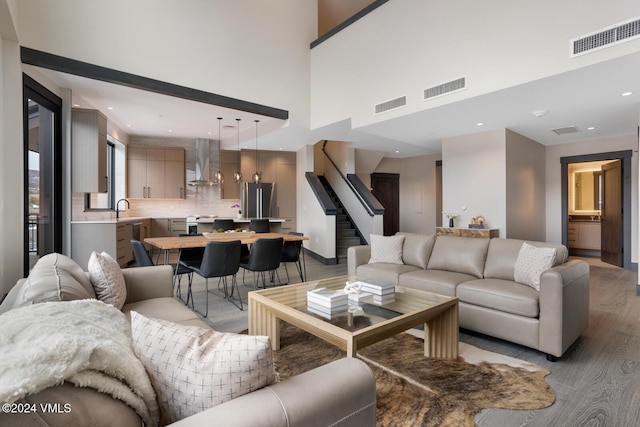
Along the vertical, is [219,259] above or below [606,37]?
below

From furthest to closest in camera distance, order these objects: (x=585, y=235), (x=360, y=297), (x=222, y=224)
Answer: (x=585, y=235) < (x=222, y=224) < (x=360, y=297)

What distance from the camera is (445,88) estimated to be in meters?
4.44

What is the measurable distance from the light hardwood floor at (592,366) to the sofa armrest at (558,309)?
0.51 ft

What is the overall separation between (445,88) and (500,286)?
2.71 meters

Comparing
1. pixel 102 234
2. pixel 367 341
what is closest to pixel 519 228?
pixel 367 341

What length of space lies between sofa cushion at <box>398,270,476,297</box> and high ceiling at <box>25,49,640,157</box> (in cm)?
226

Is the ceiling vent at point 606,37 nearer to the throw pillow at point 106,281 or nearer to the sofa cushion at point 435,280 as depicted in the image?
the sofa cushion at point 435,280

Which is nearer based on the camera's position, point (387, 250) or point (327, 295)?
point (327, 295)

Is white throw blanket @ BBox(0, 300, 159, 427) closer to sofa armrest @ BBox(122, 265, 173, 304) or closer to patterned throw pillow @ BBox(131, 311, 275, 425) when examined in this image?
patterned throw pillow @ BBox(131, 311, 275, 425)

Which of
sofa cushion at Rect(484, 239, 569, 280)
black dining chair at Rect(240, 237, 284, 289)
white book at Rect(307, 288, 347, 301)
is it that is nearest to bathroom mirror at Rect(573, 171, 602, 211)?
sofa cushion at Rect(484, 239, 569, 280)

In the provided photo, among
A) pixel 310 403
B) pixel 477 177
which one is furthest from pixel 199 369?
pixel 477 177

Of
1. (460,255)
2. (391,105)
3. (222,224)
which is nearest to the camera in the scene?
(460,255)

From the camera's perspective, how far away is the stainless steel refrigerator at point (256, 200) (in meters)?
8.63

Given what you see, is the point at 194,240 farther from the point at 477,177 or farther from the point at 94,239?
the point at 477,177
